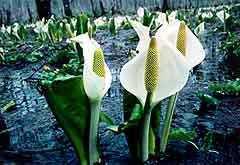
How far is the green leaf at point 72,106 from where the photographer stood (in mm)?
625

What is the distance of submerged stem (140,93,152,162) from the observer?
2.03 feet

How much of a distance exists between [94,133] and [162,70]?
165mm

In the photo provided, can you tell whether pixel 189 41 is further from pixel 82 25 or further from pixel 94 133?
pixel 82 25

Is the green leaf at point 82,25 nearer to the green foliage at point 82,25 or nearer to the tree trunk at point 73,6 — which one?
the green foliage at point 82,25

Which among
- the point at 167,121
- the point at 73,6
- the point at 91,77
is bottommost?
the point at 73,6

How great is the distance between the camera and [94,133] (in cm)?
66

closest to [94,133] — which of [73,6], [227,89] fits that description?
[227,89]

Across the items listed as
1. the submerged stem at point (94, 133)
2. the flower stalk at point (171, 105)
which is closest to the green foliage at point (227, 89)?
the flower stalk at point (171, 105)

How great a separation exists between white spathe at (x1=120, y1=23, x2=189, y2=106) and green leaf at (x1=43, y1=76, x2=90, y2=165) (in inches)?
3.5

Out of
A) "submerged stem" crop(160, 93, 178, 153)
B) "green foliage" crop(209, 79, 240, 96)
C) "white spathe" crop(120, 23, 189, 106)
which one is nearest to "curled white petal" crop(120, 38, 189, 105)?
"white spathe" crop(120, 23, 189, 106)

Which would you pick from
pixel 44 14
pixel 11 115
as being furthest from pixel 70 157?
pixel 44 14

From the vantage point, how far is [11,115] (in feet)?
3.94

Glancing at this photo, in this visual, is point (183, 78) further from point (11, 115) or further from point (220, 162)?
point (11, 115)

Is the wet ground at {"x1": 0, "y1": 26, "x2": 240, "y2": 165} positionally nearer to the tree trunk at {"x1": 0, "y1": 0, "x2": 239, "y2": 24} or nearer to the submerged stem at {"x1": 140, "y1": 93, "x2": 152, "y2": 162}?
the submerged stem at {"x1": 140, "y1": 93, "x2": 152, "y2": 162}
